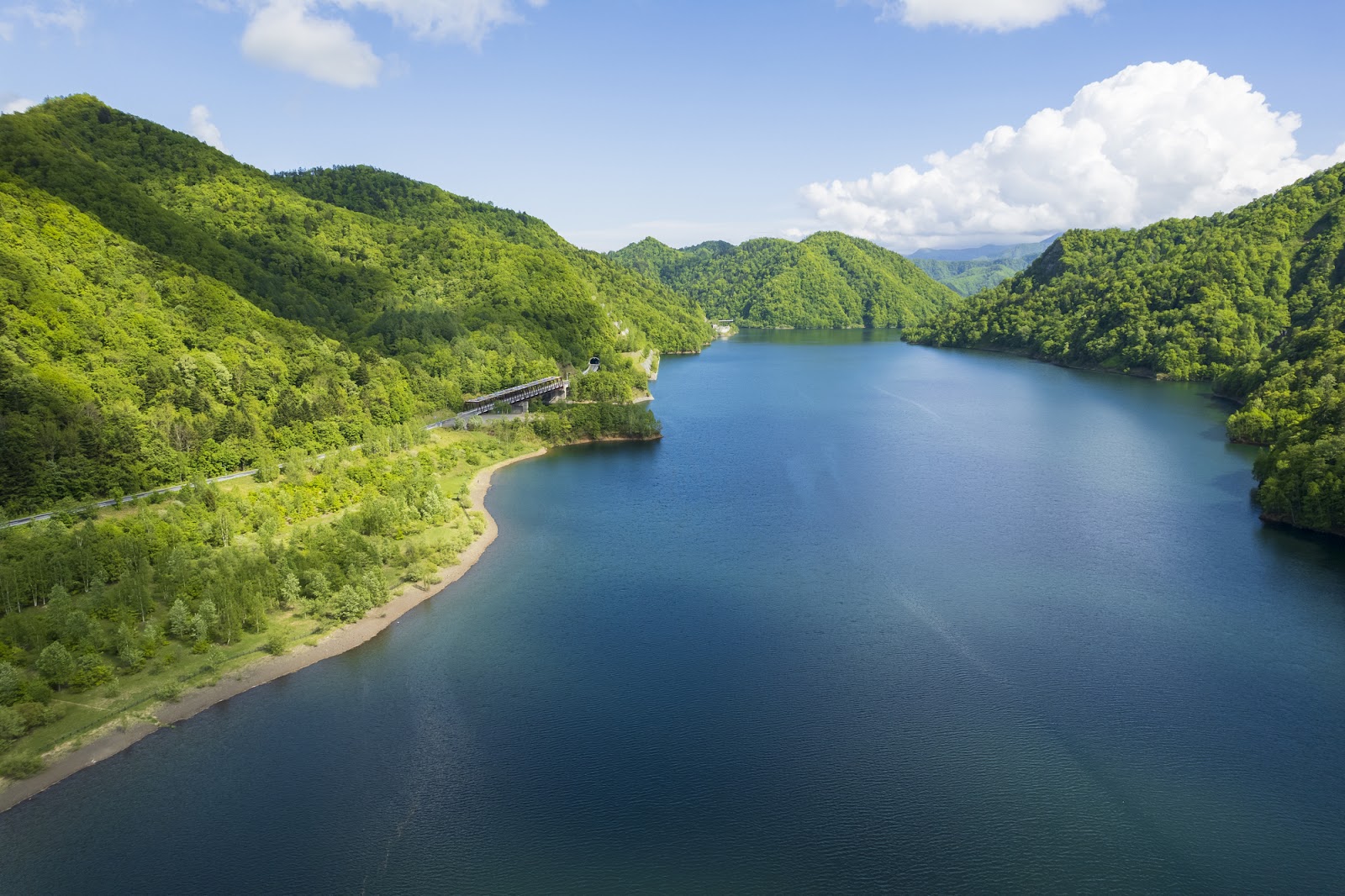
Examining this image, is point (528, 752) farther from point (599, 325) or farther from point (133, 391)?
point (599, 325)

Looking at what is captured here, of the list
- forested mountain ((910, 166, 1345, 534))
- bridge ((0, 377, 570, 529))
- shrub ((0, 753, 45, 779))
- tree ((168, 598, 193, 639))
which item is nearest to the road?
bridge ((0, 377, 570, 529))

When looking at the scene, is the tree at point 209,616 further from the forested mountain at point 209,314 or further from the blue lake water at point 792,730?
the forested mountain at point 209,314

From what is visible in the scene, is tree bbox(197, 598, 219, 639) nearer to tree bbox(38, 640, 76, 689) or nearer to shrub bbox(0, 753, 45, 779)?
tree bbox(38, 640, 76, 689)

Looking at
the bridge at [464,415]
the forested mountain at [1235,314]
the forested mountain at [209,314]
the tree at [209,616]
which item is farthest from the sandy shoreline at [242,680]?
the forested mountain at [1235,314]

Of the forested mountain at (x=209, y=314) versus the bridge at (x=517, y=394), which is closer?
the forested mountain at (x=209, y=314)

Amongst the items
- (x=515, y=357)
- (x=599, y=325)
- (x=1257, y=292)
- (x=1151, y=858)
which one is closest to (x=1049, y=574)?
(x=1151, y=858)

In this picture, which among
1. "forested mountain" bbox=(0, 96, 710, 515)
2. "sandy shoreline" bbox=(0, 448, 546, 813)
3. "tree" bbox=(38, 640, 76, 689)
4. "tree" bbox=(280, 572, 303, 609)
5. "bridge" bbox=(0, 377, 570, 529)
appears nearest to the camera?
"sandy shoreline" bbox=(0, 448, 546, 813)

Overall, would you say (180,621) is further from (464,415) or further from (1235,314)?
(1235,314)
